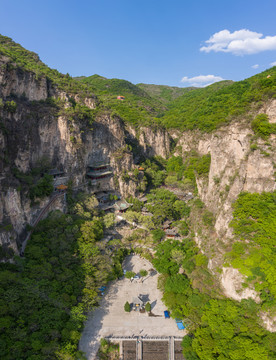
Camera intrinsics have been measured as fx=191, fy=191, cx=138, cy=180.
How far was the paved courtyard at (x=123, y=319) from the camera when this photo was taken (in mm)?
20297

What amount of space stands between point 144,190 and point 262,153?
28.6m

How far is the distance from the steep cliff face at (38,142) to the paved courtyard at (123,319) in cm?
1299

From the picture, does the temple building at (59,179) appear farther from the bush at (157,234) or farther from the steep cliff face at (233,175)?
the steep cliff face at (233,175)

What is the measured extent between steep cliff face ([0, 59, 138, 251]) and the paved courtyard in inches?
512

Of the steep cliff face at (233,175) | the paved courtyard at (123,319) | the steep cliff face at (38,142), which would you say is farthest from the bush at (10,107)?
the steep cliff face at (233,175)

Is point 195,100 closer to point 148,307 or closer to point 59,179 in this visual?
point 59,179

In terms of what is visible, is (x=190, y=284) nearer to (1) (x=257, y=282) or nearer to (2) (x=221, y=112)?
(1) (x=257, y=282)

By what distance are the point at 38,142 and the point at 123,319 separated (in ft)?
100

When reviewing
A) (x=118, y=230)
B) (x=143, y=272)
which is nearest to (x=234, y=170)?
(x=143, y=272)

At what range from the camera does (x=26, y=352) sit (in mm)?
15789

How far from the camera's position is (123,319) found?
72.5 feet

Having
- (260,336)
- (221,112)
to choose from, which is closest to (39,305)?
(260,336)

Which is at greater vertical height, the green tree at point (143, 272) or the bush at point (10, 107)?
the bush at point (10, 107)

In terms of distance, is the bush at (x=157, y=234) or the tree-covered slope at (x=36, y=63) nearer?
the bush at (x=157, y=234)
